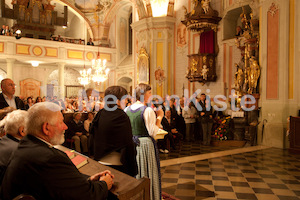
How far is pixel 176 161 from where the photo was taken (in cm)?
591

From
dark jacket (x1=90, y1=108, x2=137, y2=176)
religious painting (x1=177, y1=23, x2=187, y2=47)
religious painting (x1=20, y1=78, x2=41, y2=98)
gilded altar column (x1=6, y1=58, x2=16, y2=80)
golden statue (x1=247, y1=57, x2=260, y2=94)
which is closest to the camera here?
dark jacket (x1=90, y1=108, x2=137, y2=176)

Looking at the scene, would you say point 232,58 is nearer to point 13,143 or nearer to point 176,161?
point 176,161

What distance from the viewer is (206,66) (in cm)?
1066

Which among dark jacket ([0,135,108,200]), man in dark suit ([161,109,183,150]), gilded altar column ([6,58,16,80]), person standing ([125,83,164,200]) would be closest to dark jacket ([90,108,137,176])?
person standing ([125,83,164,200])

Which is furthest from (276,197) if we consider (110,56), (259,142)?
(110,56)

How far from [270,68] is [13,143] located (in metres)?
7.30

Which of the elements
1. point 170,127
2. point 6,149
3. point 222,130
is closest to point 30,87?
point 170,127

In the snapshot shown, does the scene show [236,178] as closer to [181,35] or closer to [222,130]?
[222,130]

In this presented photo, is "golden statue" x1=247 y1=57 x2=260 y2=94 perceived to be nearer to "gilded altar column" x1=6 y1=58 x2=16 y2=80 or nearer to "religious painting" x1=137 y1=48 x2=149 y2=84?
"religious painting" x1=137 y1=48 x2=149 y2=84

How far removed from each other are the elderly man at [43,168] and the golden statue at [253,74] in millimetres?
7319

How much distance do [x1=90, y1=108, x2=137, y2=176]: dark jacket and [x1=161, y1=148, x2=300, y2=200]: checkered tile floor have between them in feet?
4.94

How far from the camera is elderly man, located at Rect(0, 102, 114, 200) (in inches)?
57.8

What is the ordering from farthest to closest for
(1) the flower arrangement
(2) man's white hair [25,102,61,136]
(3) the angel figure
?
(3) the angel figure < (1) the flower arrangement < (2) man's white hair [25,102,61,136]

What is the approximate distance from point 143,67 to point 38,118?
38.7 feet
